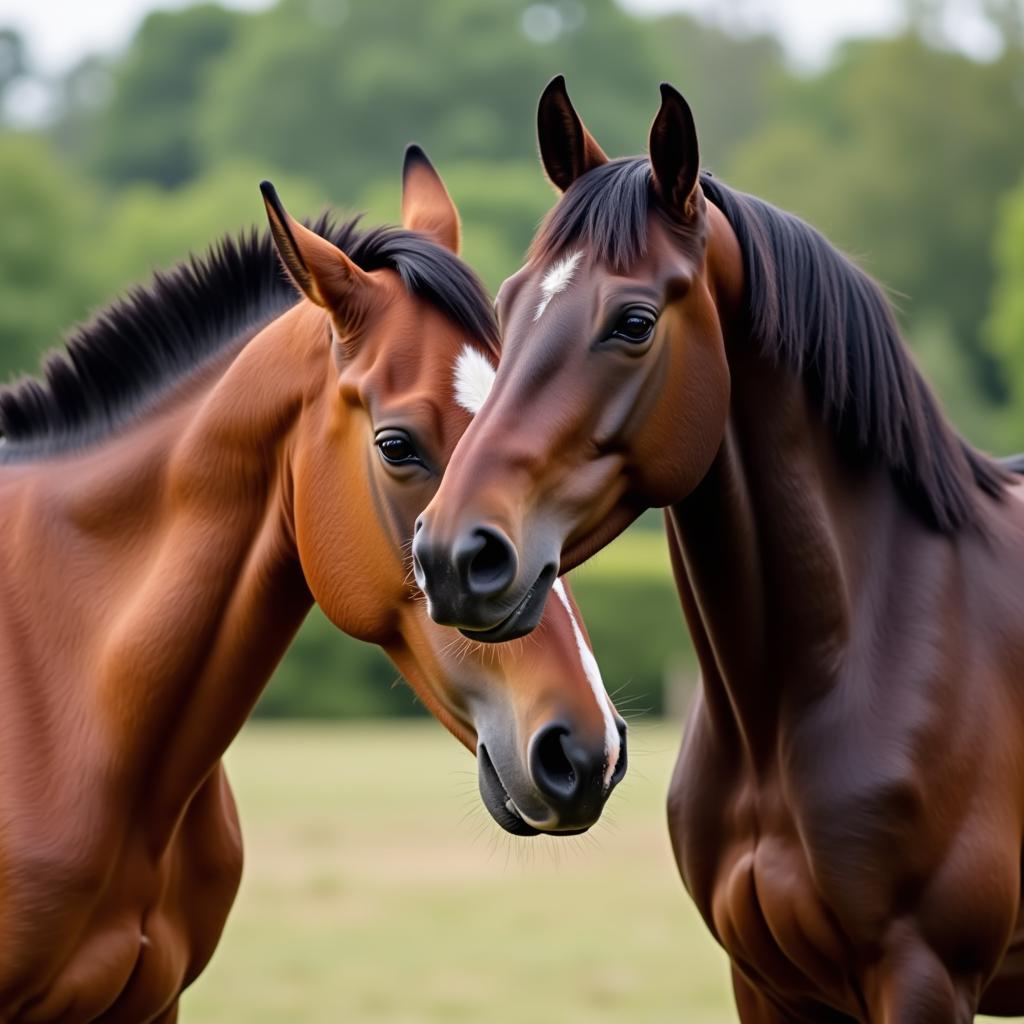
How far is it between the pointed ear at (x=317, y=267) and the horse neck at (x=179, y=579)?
19 cm

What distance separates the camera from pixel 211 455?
400 centimetres

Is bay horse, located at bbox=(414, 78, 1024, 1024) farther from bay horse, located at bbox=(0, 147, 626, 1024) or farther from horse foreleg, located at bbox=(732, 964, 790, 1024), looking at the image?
bay horse, located at bbox=(0, 147, 626, 1024)

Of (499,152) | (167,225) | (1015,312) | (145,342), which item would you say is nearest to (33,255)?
(167,225)

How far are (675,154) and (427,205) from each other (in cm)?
117

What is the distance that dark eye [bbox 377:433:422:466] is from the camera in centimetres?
365

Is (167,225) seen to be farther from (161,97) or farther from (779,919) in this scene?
(779,919)

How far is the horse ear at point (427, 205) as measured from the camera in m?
4.32

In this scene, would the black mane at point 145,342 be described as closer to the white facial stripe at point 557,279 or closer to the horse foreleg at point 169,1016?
the white facial stripe at point 557,279

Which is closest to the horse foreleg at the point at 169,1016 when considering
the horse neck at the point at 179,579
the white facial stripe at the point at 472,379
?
the horse neck at the point at 179,579

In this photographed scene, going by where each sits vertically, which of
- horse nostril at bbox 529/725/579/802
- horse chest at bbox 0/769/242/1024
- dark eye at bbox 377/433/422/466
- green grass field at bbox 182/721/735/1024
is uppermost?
dark eye at bbox 377/433/422/466

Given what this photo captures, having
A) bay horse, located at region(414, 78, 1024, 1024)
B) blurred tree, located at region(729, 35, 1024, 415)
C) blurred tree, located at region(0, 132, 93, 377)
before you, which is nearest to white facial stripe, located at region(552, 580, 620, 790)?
bay horse, located at region(414, 78, 1024, 1024)

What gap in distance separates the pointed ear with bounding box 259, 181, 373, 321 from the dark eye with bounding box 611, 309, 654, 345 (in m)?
0.79

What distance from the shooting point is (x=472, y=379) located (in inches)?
146

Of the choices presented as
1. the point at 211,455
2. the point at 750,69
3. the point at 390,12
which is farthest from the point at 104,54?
the point at 211,455
